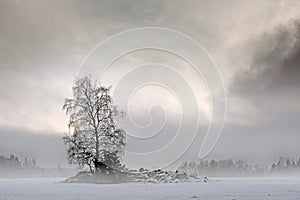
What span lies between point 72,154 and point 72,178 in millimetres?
3223

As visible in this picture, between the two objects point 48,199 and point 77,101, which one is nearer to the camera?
point 48,199

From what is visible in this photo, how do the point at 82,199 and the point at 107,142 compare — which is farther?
the point at 107,142

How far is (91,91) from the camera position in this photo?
52.1 m

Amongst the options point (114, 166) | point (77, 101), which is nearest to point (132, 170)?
point (114, 166)

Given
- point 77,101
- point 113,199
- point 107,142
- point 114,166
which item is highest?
point 77,101

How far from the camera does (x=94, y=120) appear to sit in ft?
166

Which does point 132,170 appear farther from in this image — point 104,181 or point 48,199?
point 48,199

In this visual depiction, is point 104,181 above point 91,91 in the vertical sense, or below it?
below

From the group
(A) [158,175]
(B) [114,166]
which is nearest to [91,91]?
(B) [114,166]

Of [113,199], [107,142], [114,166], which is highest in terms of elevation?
[107,142]

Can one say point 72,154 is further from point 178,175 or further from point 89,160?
point 178,175

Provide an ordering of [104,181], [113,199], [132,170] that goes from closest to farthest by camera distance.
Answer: [113,199], [104,181], [132,170]

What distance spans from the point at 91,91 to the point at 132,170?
11.9 m

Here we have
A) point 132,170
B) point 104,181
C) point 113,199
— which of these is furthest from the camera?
point 132,170
